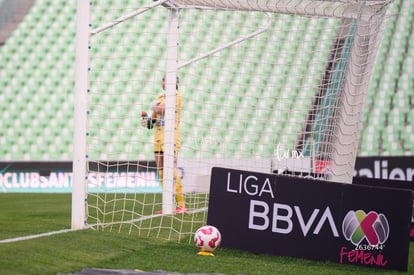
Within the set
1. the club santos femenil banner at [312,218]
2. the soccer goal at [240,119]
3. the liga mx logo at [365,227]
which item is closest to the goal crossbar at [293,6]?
the soccer goal at [240,119]

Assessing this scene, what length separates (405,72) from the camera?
56.0ft

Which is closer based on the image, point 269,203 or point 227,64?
Answer: point 269,203

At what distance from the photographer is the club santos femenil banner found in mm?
5516

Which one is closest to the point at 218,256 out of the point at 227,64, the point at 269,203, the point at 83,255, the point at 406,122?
the point at 269,203

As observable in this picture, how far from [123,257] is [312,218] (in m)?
1.44

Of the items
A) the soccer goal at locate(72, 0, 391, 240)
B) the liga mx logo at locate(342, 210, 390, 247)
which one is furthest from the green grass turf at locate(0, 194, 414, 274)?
the soccer goal at locate(72, 0, 391, 240)

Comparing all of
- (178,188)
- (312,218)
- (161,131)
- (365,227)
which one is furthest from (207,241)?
(161,131)

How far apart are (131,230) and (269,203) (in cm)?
146

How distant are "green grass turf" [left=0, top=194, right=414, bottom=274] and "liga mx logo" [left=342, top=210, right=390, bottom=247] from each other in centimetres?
21

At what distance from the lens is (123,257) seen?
17.2ft

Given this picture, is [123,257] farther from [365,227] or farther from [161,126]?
[161,126]

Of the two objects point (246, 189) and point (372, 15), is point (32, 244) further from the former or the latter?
point (372, 15)

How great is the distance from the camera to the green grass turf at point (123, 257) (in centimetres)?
473

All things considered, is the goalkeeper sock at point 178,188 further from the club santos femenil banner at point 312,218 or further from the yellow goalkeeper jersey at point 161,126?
the club santos femenil banner at point 312,218
